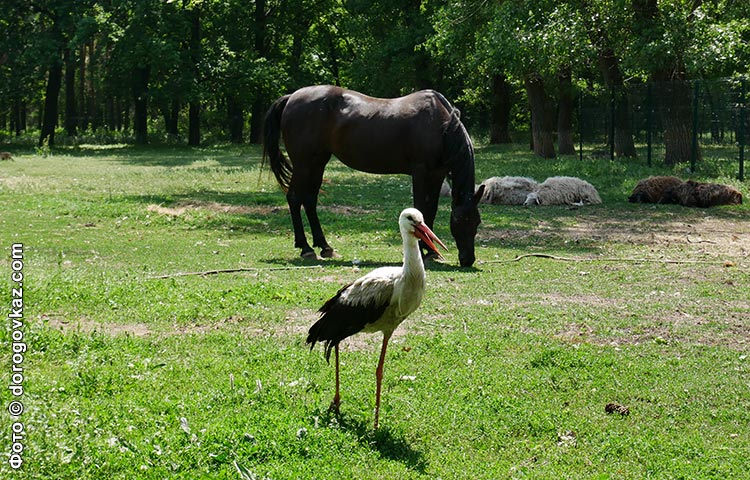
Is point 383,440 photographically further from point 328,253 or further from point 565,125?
point 565,125

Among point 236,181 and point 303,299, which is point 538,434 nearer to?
point 303,299

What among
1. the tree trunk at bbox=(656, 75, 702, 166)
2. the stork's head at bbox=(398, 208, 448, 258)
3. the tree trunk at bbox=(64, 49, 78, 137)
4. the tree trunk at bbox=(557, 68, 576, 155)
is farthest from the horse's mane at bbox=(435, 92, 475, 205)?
the tree trunk at bbox=(64, 49, 78, 137)

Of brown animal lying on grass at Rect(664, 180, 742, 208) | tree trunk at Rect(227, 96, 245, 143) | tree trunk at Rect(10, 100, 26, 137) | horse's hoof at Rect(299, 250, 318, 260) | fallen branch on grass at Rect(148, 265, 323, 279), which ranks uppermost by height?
tree trunk at Rect(10, 100, 26, 137)

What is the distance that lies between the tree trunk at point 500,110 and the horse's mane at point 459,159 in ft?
107

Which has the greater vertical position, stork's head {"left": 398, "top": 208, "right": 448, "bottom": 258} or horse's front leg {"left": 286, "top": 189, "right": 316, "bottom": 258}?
stork's head {"left": 398, "top": 208, "right": 448, "bottom": 258}

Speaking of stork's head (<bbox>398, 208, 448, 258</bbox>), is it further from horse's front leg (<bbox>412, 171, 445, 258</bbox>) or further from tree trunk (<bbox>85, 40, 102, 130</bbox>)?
tree trunk (<bbox>85, 40, 102, 130</bbox>)

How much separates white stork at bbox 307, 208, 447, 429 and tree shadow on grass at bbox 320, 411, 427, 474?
0.26 feet

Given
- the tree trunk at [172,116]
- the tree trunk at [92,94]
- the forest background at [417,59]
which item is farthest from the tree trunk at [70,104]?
the tree trunk at [172,116]

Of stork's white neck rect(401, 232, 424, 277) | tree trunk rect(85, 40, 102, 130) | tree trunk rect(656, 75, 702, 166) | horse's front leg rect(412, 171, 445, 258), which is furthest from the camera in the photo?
tree trunk rect(85, 40, 102, 130)

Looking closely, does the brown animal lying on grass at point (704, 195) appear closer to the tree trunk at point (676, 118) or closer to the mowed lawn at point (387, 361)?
the mowed lawn at point (387, 361)

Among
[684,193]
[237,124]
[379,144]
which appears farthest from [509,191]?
[237,124]

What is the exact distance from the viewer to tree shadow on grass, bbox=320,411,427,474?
549 centimetres

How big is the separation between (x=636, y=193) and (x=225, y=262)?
34.9 feet

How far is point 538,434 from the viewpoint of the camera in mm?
5941
